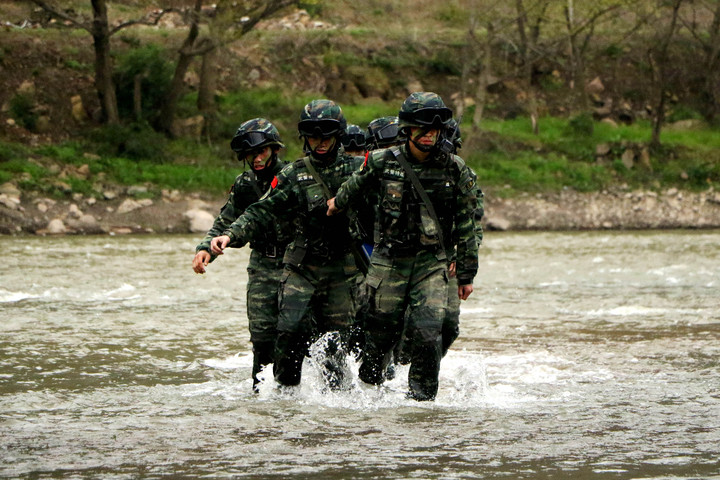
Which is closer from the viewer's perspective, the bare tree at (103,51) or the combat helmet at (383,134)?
the combat helmet at (383,134)

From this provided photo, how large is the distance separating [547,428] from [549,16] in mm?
32401

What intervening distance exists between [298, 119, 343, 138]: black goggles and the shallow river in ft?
5.31

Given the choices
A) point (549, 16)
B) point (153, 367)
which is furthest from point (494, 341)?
point (549, 16)

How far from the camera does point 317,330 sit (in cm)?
822

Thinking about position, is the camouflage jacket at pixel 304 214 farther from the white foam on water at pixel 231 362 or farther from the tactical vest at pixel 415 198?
the white foam on water at pixel 231 362

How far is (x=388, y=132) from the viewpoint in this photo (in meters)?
9.15

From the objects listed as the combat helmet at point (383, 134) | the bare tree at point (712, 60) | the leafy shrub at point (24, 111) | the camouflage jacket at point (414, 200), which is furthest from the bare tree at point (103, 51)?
the camouflage jacket at point (414, 200)

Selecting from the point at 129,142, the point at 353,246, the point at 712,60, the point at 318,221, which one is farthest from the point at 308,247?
the point at 712,60

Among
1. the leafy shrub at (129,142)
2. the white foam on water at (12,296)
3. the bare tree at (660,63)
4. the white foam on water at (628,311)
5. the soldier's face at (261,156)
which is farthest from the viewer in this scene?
the bare tree at (660,63)

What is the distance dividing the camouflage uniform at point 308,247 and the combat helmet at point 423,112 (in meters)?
0.64

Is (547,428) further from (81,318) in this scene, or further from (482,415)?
(81,318)

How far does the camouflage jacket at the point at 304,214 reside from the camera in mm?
7988

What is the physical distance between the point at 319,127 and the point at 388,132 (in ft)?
4.22

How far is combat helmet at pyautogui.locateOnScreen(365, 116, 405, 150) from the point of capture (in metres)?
9.13
